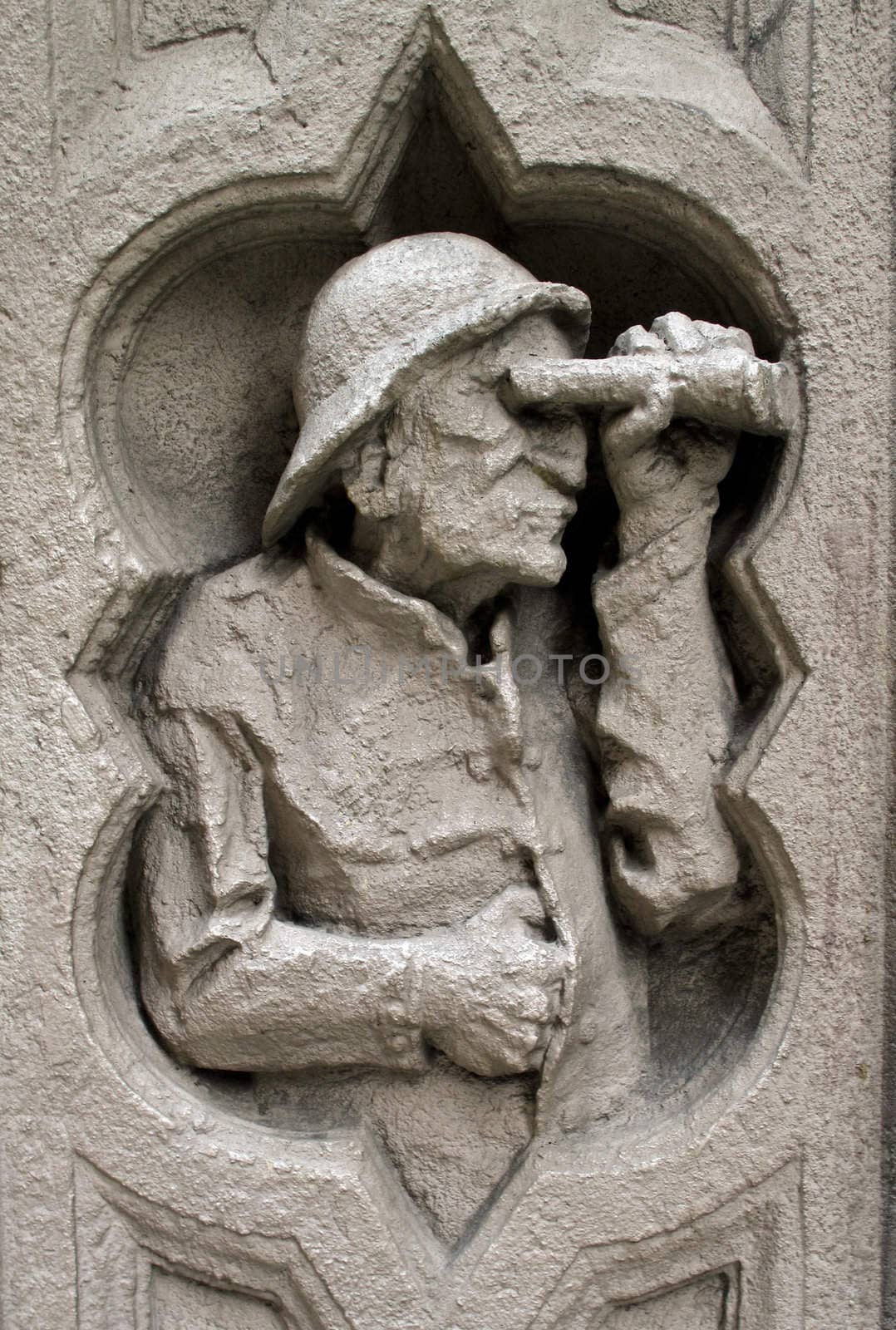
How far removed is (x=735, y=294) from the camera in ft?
6.77

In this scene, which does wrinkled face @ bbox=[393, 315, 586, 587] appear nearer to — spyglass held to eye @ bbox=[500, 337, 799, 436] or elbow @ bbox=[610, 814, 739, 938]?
spyglass held to eye @ bbox=[500, 337, 799, 436]

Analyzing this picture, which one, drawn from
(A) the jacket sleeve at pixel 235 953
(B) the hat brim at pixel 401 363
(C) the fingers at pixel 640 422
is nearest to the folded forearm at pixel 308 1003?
(A) the jacket sleeve at pixel 235 953

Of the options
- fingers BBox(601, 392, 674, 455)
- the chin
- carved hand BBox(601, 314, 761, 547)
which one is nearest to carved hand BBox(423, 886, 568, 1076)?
the chin

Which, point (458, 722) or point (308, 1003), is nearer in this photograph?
point (308, 1003)

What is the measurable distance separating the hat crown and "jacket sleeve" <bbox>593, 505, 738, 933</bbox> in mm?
493

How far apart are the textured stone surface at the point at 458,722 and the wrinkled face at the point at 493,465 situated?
0.11m

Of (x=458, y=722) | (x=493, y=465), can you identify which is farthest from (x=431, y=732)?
(x=493, y=465)

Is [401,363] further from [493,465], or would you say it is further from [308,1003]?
[308,1003]

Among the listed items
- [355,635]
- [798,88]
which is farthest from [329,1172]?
[798,88]

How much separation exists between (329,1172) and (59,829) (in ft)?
2.27

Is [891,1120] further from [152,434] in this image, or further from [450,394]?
[152,434]

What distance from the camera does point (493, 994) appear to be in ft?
6.38

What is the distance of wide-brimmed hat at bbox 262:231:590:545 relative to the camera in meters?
1.87

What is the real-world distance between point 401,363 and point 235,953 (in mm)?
954
